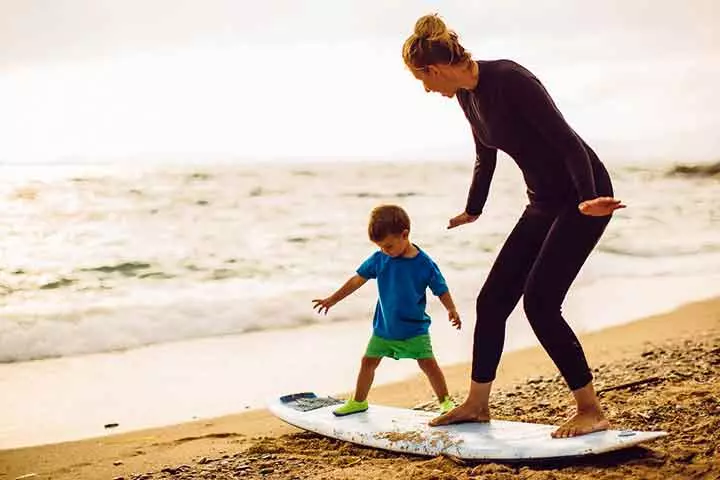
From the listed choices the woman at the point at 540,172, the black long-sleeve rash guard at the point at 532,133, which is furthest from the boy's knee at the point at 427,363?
the black long-sleeve rash guard at the point at 532,133

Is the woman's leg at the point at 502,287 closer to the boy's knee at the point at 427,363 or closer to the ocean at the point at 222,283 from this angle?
the boy's knee at the point at 427,363

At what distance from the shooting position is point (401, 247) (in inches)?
169

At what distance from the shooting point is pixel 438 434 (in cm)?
401

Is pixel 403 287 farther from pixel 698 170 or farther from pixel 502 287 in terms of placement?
pixel 698 170

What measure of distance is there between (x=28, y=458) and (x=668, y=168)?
24064 mm

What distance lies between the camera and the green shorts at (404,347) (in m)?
4.37

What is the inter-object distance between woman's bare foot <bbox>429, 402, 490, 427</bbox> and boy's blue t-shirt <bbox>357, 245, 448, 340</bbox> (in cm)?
44

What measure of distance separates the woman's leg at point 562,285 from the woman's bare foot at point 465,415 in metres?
0.53

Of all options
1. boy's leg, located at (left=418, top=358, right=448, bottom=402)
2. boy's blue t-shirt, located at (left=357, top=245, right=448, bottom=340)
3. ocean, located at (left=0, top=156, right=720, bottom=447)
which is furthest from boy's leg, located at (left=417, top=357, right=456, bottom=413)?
ocean, located at (left=0, top=156, right=720, bottom=447)

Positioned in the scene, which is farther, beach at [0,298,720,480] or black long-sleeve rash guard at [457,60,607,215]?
beach at [0,298,720,480]

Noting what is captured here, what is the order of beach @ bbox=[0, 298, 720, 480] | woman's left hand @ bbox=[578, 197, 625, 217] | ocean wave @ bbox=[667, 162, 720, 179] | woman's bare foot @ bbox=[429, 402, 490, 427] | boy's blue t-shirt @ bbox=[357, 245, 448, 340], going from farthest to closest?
1. ocean wave @ bbox=[667, 162, 720, 179]
2. boy's blue t-shirt @ bbox=[357, 245, 448, 340]
3. woman's bare foot @ bbox=[429, 402, 490, 427]
4. beach @ bbox=[0, 298, 720, 480]
5. woman's left hand @ bbox=[578, 197, 625, 217]

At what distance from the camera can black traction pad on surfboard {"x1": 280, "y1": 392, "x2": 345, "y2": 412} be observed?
474cm

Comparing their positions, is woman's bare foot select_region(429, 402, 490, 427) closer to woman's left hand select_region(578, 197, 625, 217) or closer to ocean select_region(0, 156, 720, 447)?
woman's left hand select_region(578, 197, 625, 217)

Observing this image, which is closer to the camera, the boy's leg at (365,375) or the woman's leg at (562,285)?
the woman's leg at (562,285)
